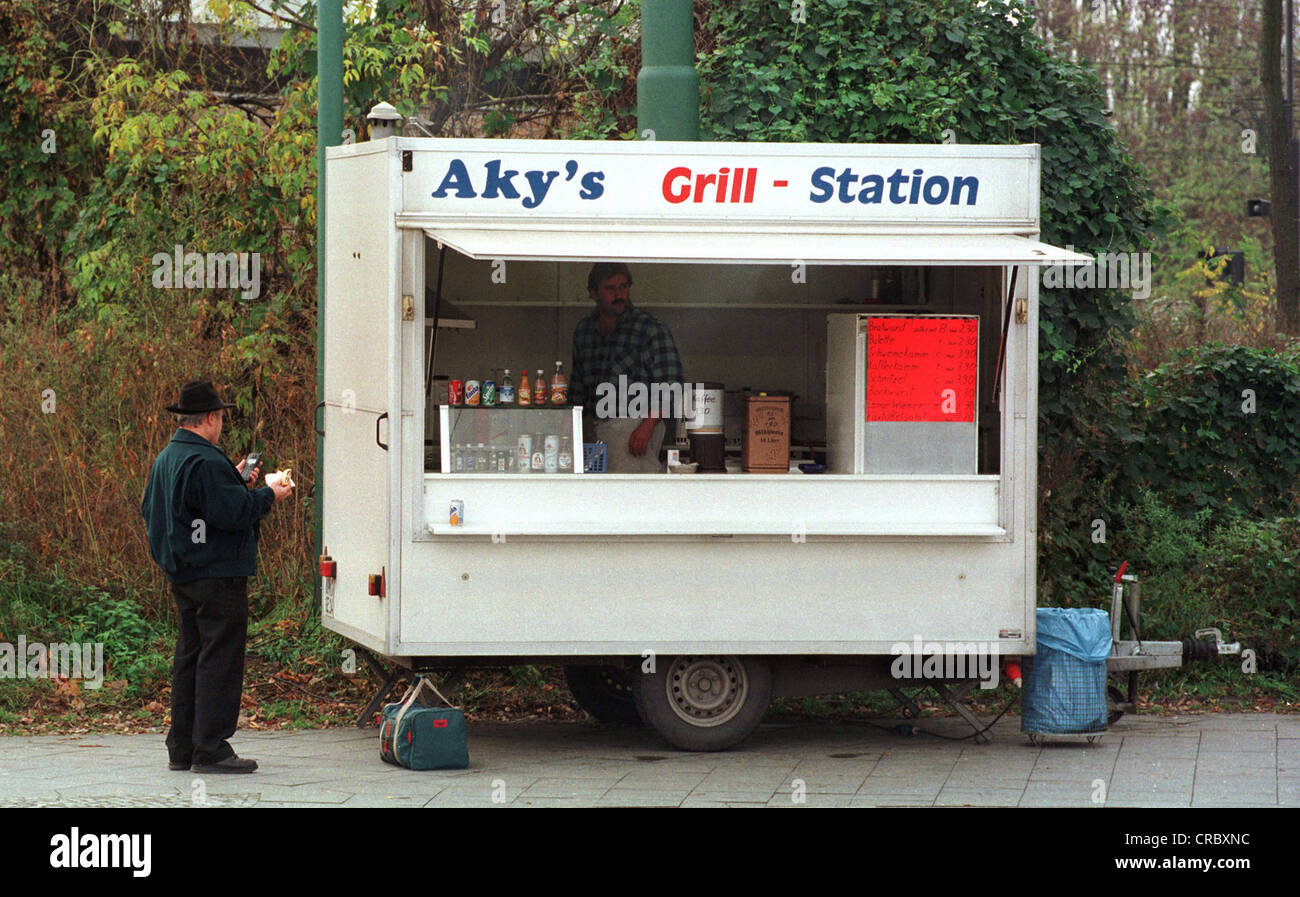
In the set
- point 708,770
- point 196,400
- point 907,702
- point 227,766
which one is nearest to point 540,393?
point 196,400

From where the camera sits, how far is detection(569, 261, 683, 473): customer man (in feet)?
26.7

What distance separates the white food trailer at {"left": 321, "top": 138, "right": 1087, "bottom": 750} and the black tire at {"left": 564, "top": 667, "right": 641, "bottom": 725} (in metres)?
0.65

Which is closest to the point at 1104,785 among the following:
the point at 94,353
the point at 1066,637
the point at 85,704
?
the point at 1066,637

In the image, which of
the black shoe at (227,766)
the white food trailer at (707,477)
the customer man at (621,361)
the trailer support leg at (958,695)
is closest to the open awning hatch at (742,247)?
the white food trailer at (707,477)

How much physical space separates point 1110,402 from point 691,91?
3.44 meters

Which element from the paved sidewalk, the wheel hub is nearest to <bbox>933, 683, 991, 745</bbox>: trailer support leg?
the paved sidewalk

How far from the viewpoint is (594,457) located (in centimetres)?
782

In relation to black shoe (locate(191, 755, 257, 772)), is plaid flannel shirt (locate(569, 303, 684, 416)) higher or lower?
higher

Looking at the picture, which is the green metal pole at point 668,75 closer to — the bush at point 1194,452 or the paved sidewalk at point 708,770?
the bush at point 1194,452

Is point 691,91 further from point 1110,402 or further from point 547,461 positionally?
point 1110,402

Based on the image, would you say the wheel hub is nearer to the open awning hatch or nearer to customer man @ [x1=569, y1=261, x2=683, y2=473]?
customer man @ [x1=569, y1=261, x2=683, y2=473]

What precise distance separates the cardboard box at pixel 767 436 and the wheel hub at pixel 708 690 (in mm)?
985

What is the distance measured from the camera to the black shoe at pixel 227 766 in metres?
7.33

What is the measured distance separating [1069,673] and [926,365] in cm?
168
